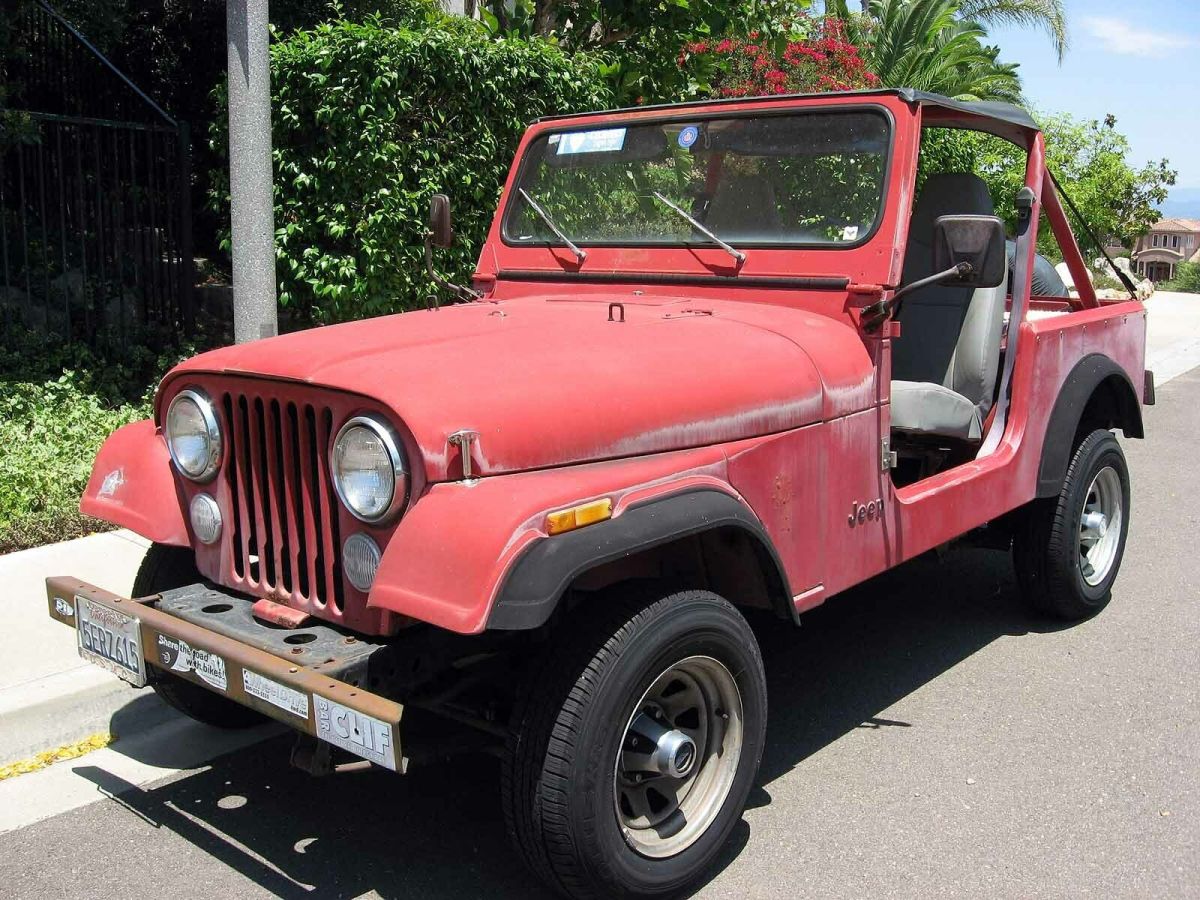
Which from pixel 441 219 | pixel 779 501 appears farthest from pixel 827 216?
pixel 441 219

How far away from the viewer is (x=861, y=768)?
3736 millimetres

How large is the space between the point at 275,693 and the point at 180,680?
1101mm

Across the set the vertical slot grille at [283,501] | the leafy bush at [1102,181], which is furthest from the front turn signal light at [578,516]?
the leafy bush at [1102,181]

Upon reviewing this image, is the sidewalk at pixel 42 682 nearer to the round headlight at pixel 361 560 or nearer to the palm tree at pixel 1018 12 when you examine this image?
the round headlight at pixel 361 560

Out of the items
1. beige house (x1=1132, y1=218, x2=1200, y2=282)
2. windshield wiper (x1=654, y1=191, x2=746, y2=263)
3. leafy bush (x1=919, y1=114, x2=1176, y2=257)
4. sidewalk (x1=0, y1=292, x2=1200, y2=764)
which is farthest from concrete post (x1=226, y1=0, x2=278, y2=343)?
beige house (x1=1132, y1=218, x2=1200, y2=282)

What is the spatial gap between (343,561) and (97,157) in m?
5.68

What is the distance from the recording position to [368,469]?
107 inches

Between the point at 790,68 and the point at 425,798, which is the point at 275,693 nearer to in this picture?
the point at 425,798

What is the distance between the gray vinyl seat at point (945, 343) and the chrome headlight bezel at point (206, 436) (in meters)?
2.33

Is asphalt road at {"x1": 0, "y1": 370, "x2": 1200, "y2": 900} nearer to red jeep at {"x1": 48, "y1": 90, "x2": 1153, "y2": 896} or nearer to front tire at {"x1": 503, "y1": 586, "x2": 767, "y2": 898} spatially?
front tire at {"x1": 503, "y1": 586, "x2": 767, "y2": 898}

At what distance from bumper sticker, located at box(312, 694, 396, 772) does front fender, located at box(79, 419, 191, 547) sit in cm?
96

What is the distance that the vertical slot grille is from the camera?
2889 millimetres

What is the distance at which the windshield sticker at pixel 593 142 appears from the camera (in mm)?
4414

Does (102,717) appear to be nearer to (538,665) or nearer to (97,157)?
(538,665)
